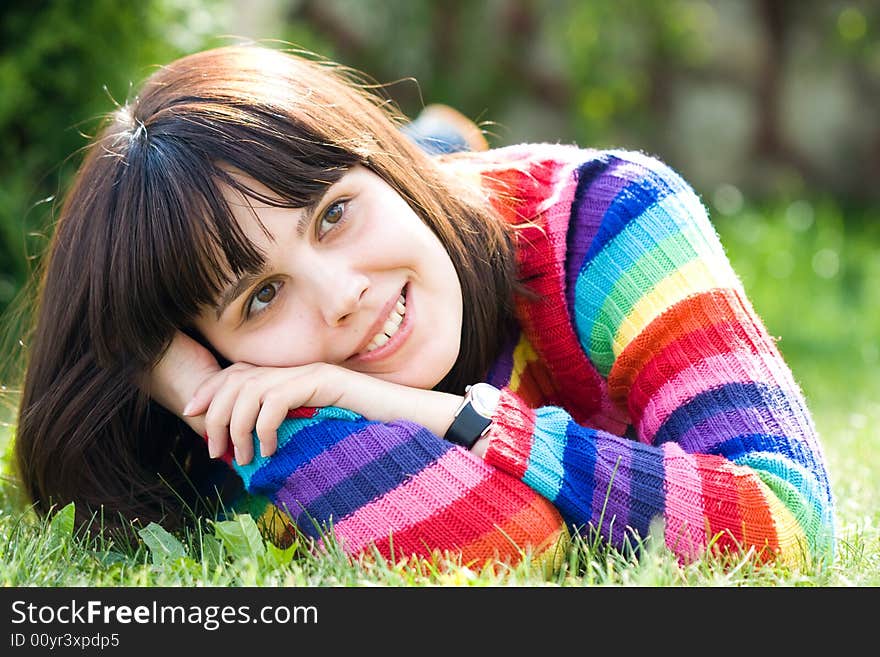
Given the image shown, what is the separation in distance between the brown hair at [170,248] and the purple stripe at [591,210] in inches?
5.5

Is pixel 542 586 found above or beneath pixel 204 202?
beneath

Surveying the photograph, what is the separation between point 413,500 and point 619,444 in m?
0.39

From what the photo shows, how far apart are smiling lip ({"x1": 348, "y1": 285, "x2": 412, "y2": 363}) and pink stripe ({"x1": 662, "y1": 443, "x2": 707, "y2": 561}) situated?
1.84 feet

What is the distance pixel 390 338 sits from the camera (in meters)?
2.07

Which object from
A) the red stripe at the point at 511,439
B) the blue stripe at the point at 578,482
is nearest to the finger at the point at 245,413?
the red stripe at the point at 511,439

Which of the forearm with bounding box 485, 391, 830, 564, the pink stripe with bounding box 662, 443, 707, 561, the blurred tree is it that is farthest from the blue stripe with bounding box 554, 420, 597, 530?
the blurred tree

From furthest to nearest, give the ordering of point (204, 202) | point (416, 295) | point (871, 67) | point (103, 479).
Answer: point (871, 67), point (103, 479), point (416, 295), point (204, 202)

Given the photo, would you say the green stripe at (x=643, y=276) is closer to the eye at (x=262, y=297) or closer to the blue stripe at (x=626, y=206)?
the blue stripe at (x=626, y=206)

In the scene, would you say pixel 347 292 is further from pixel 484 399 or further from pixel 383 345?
pixel 484 399

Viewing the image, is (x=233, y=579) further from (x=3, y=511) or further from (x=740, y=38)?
(x=740, y=38)

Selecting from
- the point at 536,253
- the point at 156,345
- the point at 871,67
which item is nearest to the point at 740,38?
the point at 871,67

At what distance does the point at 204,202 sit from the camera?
190 cm

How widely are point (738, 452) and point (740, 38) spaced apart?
593 cm

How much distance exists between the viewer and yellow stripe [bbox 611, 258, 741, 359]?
205 centimetres
